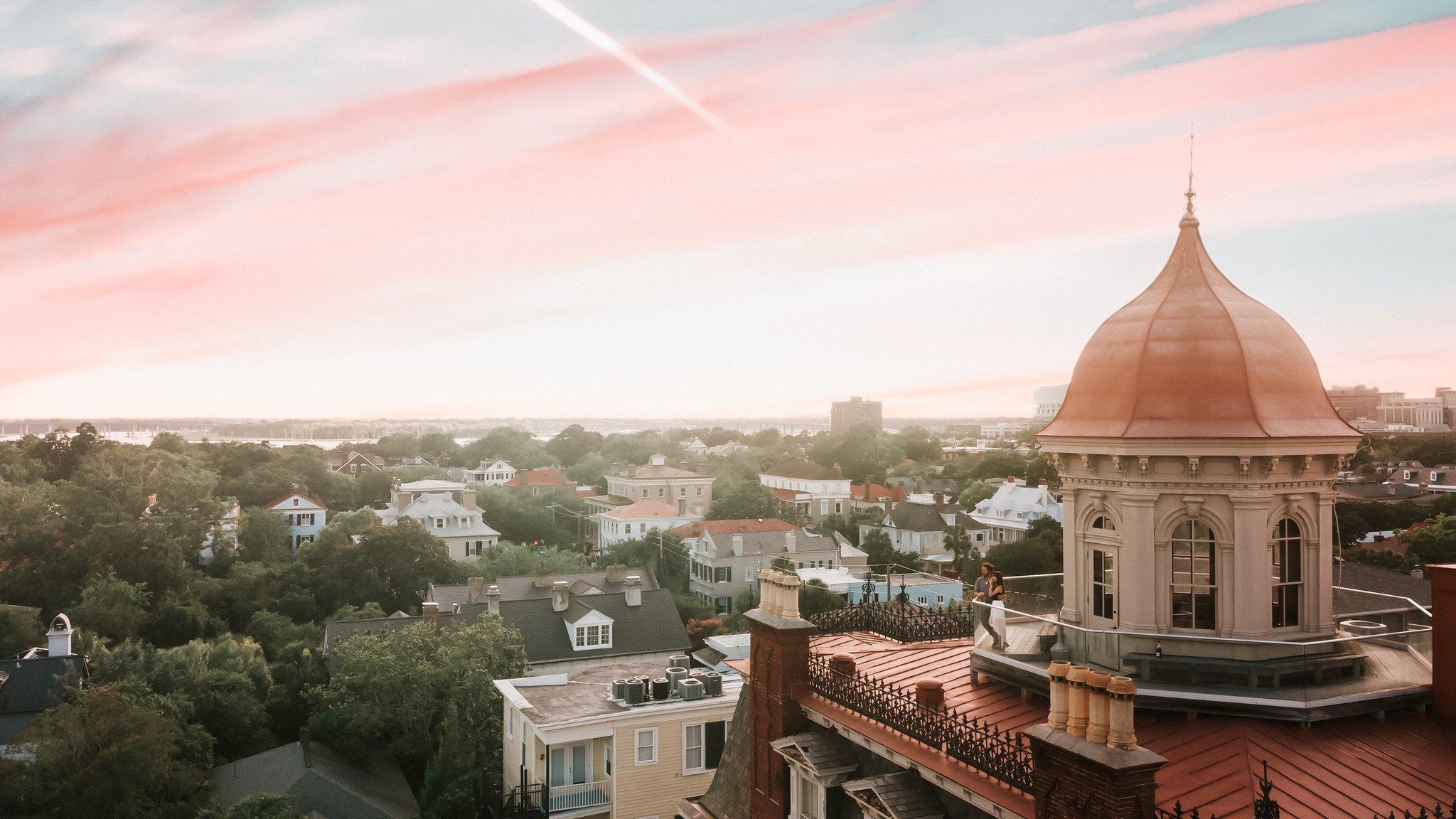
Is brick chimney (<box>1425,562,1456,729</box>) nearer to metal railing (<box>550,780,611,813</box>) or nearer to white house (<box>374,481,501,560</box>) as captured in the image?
metal railing (<box>550,780,611,813</box>)

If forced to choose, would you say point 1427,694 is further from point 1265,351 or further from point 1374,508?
point 1374,508

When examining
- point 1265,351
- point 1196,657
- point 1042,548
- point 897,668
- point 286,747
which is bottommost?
point 286,747

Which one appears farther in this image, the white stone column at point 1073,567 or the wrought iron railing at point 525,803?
the wrought iron railing at point 525,803

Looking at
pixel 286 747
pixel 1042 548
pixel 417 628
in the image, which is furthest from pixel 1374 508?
pixel 286 747

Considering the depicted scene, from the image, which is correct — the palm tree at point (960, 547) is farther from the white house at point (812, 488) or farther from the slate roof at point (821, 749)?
the slate roof at point (821, 749)

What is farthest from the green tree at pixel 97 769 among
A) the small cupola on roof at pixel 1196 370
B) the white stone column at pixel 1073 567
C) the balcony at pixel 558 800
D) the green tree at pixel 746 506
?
the green tree at pixel 746 506

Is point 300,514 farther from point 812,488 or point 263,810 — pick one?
point 263,810

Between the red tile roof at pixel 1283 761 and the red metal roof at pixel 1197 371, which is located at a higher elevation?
the red metal roof at pixel 1197 371
